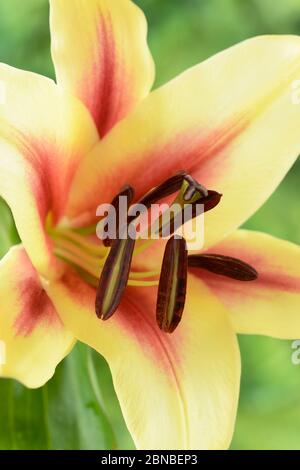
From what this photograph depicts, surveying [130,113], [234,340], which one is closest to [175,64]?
[130,113]

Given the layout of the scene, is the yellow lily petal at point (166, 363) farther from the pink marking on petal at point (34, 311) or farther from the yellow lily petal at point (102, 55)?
the yellow lily petal at point (102, 55)

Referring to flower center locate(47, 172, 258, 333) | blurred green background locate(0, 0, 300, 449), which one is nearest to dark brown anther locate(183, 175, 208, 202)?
flower center locate(47, 172, 258, 333)

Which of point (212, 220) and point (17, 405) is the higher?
point (212, 220)

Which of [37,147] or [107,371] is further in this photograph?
[107,371]

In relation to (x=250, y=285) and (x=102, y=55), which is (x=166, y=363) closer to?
(x=250, y=285)

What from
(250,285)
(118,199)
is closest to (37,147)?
(118,199)

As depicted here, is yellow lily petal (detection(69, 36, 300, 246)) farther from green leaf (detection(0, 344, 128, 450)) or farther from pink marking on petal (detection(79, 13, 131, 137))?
green leaf (detection(0, 344, 128, 450))
